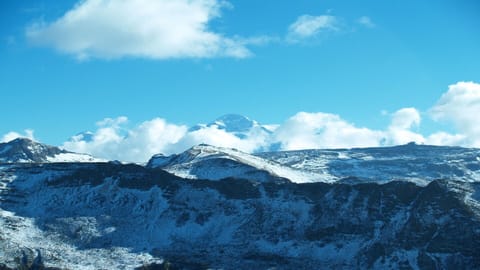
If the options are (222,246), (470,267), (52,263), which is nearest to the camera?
(470,267)

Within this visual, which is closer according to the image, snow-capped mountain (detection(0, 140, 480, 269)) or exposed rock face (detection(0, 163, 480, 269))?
snow-capped mountain (detection(0, 140, 480, 269))

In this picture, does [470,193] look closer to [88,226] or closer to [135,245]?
[135,245]

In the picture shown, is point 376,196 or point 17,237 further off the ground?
point 376,196

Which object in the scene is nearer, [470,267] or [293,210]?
[470,267]

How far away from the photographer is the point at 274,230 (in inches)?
7264

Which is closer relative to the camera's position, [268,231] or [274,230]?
[268,231]

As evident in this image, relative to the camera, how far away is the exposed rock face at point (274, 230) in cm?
16500

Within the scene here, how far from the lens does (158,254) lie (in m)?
174

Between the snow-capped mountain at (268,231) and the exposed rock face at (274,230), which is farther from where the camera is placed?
the exposed rock face at (274,230)

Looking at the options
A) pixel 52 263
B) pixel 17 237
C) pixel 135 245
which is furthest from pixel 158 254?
pixel 17 237

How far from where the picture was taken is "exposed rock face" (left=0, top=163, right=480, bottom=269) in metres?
165

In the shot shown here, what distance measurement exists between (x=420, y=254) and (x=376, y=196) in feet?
92.9

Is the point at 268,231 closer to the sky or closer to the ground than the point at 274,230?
closer to the ground

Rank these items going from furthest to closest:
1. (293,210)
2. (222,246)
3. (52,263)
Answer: (293,210) → (222,246) → (52,263)
